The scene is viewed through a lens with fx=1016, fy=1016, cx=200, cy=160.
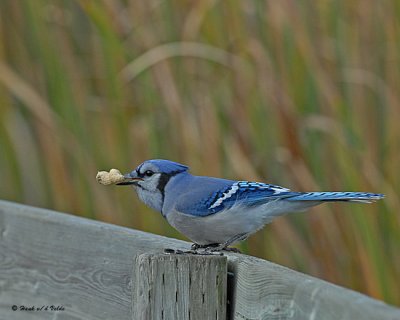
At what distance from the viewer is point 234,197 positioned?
326cm

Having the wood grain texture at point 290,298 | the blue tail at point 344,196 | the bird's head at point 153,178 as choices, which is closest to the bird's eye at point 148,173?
the bird's head at point 153,178

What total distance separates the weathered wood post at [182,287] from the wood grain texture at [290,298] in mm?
43

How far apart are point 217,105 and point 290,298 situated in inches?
80.5

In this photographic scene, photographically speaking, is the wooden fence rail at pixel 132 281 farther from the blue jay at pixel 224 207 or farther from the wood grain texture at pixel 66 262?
the blue jay at pixel 224 207

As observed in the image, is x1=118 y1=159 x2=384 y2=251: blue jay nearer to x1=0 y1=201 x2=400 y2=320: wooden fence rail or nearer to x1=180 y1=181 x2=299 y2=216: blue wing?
x1=180 y1=181 x2=299 y2=216: blue wing

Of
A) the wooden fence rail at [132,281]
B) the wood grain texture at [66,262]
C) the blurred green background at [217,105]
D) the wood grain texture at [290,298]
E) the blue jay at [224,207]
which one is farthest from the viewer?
the blurred green background at [217,105]

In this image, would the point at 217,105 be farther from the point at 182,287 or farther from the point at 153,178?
the point at 182,287

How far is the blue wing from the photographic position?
10.6ft

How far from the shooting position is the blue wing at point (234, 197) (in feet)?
10.6

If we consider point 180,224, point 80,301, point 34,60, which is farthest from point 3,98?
point 80,301

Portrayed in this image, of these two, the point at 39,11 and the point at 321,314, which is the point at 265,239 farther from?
the point at 321,314

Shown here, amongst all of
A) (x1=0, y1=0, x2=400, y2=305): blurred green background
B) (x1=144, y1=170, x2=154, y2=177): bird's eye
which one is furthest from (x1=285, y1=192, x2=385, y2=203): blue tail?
(x1=144, y1=170, x2=154, y2=177): bird's eye

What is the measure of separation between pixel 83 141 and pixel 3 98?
436 mm

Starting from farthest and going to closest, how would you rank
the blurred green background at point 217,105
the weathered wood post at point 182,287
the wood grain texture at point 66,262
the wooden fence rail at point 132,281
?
1. the blurred green background at point 217,105
2. the wood grain texture at point 66,262
3. the weathered wood post at point 182,287
4. the wooden fence rail at point 132,281
